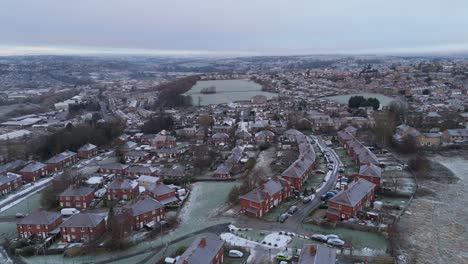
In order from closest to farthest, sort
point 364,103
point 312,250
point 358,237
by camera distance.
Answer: point 312,250
point 358,237
point 364,103

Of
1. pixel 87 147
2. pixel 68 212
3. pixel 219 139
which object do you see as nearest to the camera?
pixel 68 212

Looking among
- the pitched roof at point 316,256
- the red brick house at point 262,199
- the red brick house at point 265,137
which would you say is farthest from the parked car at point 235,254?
the red brick house at point 265,137

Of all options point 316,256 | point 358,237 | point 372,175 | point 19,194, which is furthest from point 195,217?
point 19,194

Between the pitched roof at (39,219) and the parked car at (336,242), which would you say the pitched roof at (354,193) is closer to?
the parked car at (336,242)

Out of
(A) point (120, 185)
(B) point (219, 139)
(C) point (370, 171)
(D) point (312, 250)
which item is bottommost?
(B) point (219, 139)

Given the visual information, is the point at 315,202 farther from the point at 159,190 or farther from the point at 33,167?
the point at 33,167

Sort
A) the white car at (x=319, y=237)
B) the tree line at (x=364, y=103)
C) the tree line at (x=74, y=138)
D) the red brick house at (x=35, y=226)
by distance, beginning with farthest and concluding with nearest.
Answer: the tree line at (x=364, y=103) → the tree line at (x=74, y=138) → the red brick house at (x=35, y=226) → the white car at (x=319, y=237)
